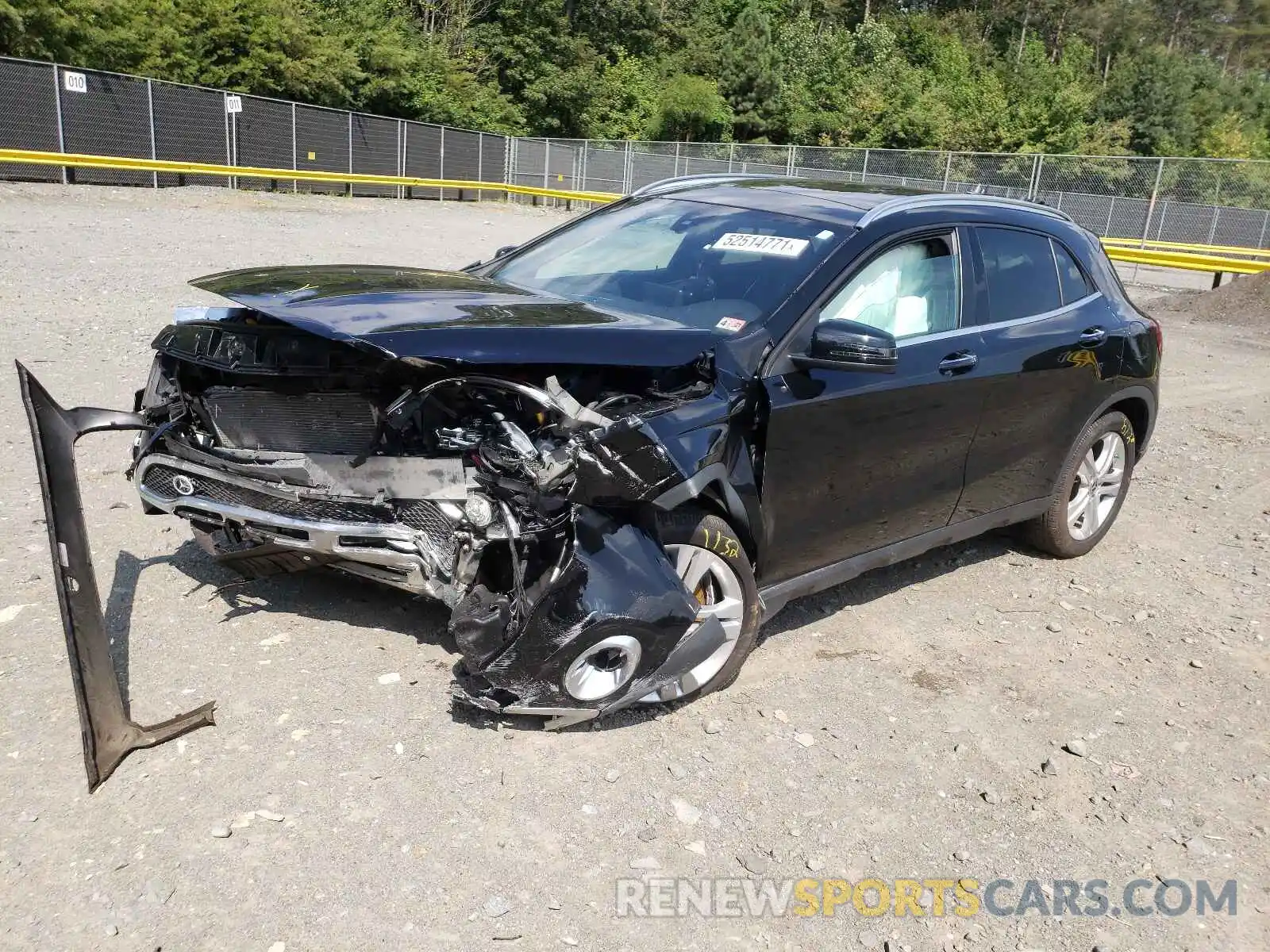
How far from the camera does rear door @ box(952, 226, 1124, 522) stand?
4730mm

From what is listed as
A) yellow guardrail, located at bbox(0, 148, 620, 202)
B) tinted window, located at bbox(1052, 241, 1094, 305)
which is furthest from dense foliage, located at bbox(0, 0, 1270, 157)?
tinted window, located at bbox(1052, 241, 1094, 305)

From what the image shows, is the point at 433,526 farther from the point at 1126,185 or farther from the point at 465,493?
the point at 1126,185

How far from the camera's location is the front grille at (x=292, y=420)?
140 inches

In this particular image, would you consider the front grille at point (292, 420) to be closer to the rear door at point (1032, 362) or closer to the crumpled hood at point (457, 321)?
the crumpled hood at point (457, 321)

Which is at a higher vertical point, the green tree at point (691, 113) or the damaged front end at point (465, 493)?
the green tree at point (691, 113)

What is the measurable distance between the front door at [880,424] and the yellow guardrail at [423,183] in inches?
649

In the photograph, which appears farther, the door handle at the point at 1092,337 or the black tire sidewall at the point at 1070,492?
the black tire sidewall at the point at 1070,492

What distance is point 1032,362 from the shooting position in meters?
4.86

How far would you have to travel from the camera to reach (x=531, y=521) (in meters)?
3.36

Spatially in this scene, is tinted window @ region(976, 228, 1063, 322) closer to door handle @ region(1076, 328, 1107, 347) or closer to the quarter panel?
the quarter panel

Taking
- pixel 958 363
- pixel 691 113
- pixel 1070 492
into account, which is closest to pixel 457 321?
pixel 958 363

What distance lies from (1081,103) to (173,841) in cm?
5619

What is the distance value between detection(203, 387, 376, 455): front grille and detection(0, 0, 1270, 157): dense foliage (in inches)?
1181

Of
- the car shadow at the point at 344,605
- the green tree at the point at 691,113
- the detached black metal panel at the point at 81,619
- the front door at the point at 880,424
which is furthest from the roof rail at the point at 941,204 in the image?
the green tree at the point at 691,113
